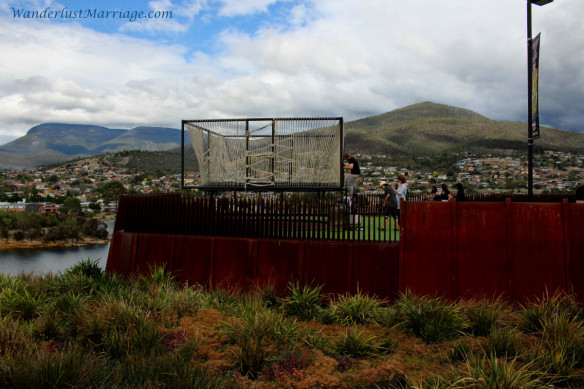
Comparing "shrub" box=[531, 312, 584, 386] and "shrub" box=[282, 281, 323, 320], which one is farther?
"shrub" box=[282, 281, 323, 320]

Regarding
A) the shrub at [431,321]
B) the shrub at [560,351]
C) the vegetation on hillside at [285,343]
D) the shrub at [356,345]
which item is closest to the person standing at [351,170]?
the vegetation on hillside at [285,343]

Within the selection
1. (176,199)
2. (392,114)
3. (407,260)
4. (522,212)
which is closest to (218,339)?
(407,260)

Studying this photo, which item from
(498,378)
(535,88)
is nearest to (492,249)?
(535,88)

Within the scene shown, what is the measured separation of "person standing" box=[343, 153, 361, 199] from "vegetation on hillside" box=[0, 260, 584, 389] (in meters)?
5.87

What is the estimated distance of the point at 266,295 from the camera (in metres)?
10.4

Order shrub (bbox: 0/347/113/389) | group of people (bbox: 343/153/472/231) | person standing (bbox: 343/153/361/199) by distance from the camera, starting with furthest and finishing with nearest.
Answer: person standing (bbox: 343/153/361/199) → group of people (bbox: 343/153/472/231) → shrub (bbox: 0/347/113/389)

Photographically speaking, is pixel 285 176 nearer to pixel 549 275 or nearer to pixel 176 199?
pixel 176 199

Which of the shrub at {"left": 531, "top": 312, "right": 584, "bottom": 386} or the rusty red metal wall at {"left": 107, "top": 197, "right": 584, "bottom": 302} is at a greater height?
the rusty red metal wall at {"left": 107, "top": 197, "right": 584, "bottom": 302}

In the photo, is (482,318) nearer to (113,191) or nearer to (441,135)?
(113,191)

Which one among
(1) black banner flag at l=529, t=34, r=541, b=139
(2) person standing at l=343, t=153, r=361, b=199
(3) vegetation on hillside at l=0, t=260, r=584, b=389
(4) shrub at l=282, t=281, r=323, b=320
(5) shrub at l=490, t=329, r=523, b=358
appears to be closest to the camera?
(3) vegetation on hillside at l=0, t=260, r=584, b=389

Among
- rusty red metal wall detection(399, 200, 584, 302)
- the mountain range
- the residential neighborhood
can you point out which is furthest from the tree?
rusty red metal wall detection(399, 200, 584, 302)

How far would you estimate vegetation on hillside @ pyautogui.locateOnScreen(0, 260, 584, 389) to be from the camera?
576 centimetres

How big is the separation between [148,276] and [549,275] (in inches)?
389

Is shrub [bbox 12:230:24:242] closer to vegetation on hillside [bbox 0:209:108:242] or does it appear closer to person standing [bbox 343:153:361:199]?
vegetation on hillside [bbox 0:209:108:242]
